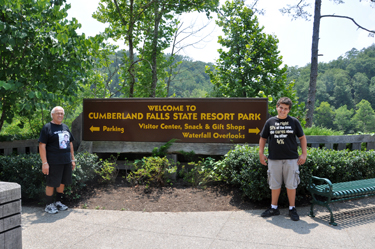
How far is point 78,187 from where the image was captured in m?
5.33

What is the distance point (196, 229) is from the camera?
379 cm

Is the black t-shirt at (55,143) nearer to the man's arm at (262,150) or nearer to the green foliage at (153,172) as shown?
the green foliage at (153,172)

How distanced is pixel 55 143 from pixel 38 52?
85.3 inches

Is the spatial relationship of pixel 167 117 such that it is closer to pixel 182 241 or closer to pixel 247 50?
pixel 182 241

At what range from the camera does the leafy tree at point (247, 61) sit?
378 inches

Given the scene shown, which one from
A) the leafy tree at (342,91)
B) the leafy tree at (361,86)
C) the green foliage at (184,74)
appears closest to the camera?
the green foliage at (184,74)

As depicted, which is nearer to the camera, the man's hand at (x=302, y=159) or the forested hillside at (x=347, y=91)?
the man's hand at (x=302, y=159)

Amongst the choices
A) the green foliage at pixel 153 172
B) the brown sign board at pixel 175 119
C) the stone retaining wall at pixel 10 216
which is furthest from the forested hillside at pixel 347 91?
the stone retaining wall at pixel 10 216

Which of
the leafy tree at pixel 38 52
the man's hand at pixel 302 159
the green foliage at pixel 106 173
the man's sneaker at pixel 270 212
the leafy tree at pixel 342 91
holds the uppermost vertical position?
the leafy tree at pixel 342 91

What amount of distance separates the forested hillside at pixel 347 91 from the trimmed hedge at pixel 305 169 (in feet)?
213

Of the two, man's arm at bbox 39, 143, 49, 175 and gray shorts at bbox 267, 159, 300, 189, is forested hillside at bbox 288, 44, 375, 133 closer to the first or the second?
gray shorts at bbox 267, 159, 300, 189

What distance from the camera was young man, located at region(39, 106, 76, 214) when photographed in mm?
4348

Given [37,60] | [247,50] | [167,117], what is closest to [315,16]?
[247,50]

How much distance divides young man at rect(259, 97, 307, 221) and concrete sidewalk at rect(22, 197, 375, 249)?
0.37m
